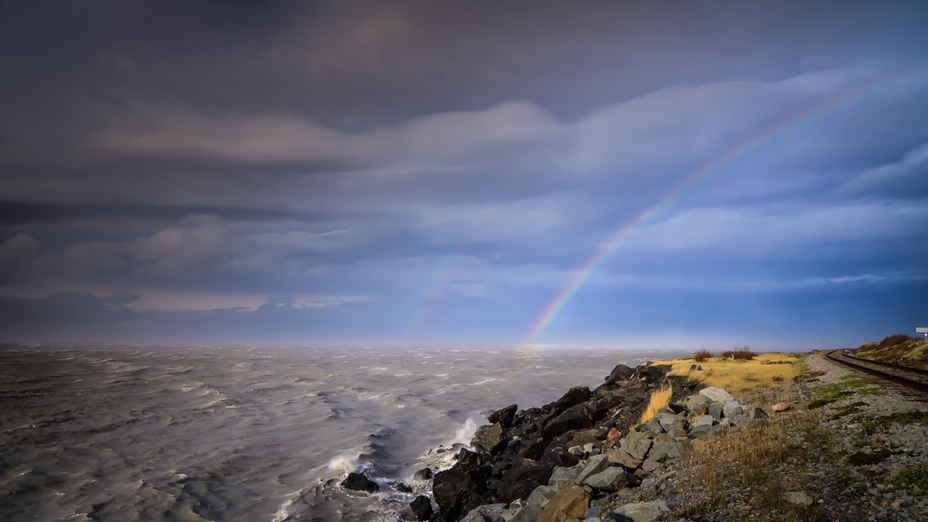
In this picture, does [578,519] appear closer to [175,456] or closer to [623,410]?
[623,410]

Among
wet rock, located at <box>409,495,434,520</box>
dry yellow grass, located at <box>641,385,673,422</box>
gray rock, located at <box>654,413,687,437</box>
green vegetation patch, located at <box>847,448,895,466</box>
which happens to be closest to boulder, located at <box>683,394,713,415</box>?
gray rock, located at <box>654,413,687,437</box>

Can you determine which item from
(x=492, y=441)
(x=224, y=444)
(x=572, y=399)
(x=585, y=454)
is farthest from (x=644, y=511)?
(x=224, y=444)

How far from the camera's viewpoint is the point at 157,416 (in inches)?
1586

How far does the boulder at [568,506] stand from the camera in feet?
33.7

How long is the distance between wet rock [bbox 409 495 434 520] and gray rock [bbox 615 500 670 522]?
12897 millimetres

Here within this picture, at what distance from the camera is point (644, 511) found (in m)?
8.45

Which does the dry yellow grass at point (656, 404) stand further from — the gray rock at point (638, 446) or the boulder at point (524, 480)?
the gray rock at point (638, 446)

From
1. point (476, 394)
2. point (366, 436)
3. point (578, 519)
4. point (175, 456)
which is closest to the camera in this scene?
point (578, 519)

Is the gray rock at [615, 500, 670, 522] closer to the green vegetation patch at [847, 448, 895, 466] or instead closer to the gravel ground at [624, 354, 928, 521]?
the gravel ground at [624, 354, 928, 521]

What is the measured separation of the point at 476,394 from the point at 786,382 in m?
36.0

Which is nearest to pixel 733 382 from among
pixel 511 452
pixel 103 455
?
pixel 511 452

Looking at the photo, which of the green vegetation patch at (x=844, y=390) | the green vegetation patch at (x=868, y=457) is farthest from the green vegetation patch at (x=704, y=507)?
the green vegetation patch at (x=844, y=390)

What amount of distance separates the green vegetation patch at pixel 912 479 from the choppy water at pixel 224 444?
17474mm

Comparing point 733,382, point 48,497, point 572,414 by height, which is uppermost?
point 733,382
